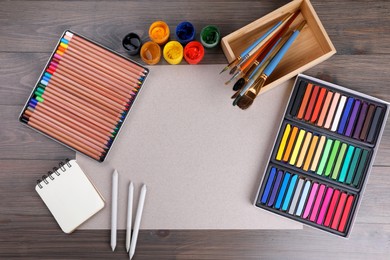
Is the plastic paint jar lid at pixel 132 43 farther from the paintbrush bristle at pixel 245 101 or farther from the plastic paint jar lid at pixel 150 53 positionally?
the paintbrush bristle at pixel 245 101

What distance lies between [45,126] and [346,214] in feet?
2.42

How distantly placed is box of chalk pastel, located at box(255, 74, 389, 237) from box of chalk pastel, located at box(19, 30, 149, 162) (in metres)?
0.38

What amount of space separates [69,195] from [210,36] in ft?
Result: 1.69

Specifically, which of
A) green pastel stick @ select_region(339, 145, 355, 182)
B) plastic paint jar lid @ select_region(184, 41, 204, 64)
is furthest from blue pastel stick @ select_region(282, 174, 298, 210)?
plastic paint jar lid @ select_region(184, 41, 204, 64)

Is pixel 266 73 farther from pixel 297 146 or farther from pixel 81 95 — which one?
pixel 81 95

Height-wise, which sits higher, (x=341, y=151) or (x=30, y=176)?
(x=341, y=151)

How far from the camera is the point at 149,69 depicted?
899 mm

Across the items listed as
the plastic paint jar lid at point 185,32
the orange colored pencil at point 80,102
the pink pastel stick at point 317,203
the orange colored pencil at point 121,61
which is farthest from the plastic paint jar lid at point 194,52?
the pink pastel stick at point 317,203

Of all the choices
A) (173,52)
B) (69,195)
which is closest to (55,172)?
(69,195)

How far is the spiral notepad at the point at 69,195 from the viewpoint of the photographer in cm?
87

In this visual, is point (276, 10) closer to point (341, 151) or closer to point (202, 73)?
point (202, 73)

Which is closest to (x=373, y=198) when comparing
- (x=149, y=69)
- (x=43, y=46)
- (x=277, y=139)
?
(x=277, y=139)

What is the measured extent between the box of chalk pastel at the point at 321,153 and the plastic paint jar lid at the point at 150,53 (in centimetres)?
34

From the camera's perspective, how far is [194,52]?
0.87 m
